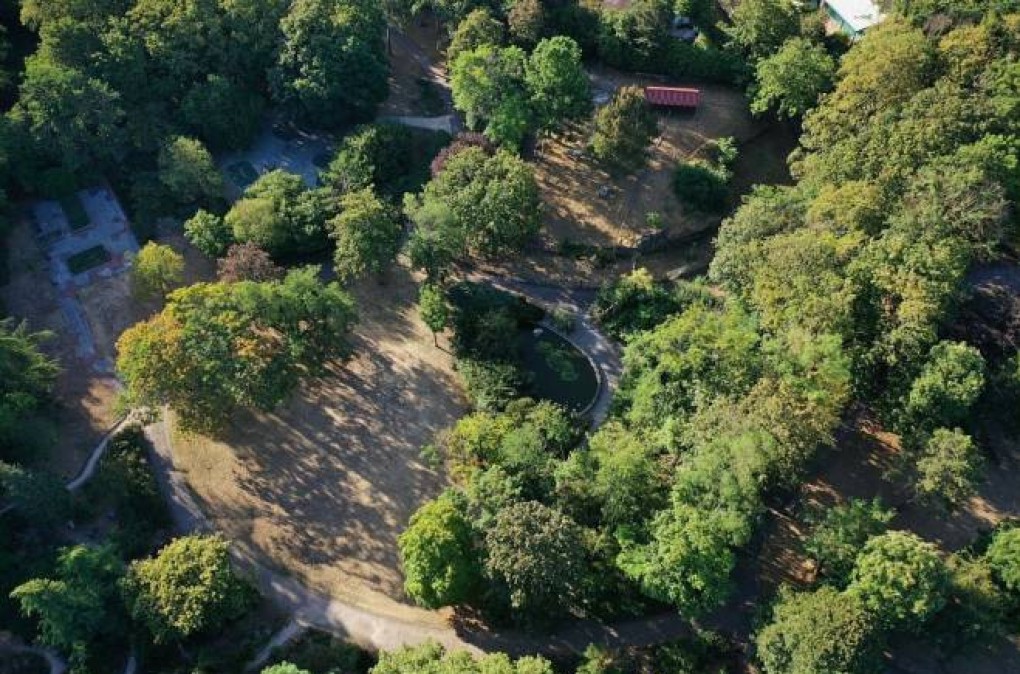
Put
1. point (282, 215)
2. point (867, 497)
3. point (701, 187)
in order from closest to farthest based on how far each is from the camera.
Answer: point (867, 497) → point (282, 215) → point (701, 187)

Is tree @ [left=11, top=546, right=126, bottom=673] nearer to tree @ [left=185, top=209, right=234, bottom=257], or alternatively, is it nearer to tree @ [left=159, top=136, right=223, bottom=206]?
tree @ [left=185, top=209, right=234, bottom=257]

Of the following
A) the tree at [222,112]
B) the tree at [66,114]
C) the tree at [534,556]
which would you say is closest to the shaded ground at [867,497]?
the tree at [534,556]

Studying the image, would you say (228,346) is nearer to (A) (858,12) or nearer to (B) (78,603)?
(B) (78,603)

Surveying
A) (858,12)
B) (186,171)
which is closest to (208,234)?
(186,171)

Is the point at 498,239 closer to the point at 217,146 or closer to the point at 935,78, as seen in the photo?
the point at 217,146

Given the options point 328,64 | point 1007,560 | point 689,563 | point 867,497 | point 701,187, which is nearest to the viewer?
point 689,563

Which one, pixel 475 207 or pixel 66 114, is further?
pixel 66 114
